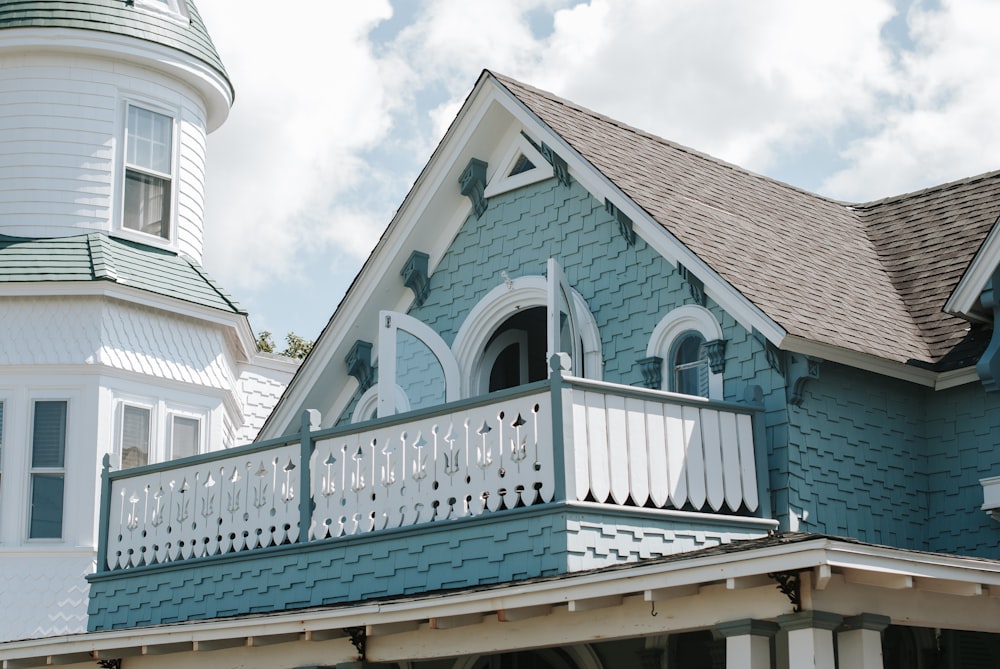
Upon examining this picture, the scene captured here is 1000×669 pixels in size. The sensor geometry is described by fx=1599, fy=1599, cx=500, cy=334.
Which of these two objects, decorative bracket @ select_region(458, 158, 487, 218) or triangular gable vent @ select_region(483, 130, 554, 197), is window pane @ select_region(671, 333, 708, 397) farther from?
decorative bracket @ select_region(458, 158, 487, 218)

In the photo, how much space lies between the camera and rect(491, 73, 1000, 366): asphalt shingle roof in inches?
529

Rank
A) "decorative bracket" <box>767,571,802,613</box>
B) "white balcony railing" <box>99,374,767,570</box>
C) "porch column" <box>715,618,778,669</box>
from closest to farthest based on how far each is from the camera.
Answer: "decorative bracket" <box>767,571,802,613</box> → "porch column" <box>715,618,778,669</box> → "white balcony railing" <box>99,374,767,570</box>

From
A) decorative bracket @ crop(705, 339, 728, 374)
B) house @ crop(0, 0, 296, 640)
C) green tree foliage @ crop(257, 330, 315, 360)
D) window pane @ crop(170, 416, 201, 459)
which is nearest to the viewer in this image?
decorative bracket @ crop(705, 339, 728, 374)

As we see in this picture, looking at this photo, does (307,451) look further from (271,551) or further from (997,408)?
(997,408)

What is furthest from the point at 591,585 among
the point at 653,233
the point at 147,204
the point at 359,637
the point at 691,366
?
the point at 147,204

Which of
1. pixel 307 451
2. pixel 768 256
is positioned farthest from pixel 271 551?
pixel 768 256

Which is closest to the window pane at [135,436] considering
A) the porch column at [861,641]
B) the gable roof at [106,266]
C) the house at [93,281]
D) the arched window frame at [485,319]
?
the house at [93,281]

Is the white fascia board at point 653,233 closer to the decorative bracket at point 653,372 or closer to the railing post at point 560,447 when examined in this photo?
the decorative bracket at point 653,372

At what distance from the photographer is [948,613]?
34.5ft

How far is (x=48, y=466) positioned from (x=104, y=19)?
18.6ft

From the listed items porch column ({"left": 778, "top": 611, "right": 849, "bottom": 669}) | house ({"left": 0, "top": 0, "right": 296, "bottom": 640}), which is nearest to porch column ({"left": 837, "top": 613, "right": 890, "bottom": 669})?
porch column ({"left": 778, "top": 611, "right": 849, "bottom": 669})

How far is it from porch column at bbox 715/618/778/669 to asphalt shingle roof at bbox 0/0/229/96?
13.1 m

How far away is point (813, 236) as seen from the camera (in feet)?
51.9

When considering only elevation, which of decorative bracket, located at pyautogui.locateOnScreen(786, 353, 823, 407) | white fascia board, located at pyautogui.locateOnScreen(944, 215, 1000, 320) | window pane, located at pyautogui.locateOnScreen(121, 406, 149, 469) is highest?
window pane, located at pyautogui.locateOnScreen(121, 406, 149, 469)
